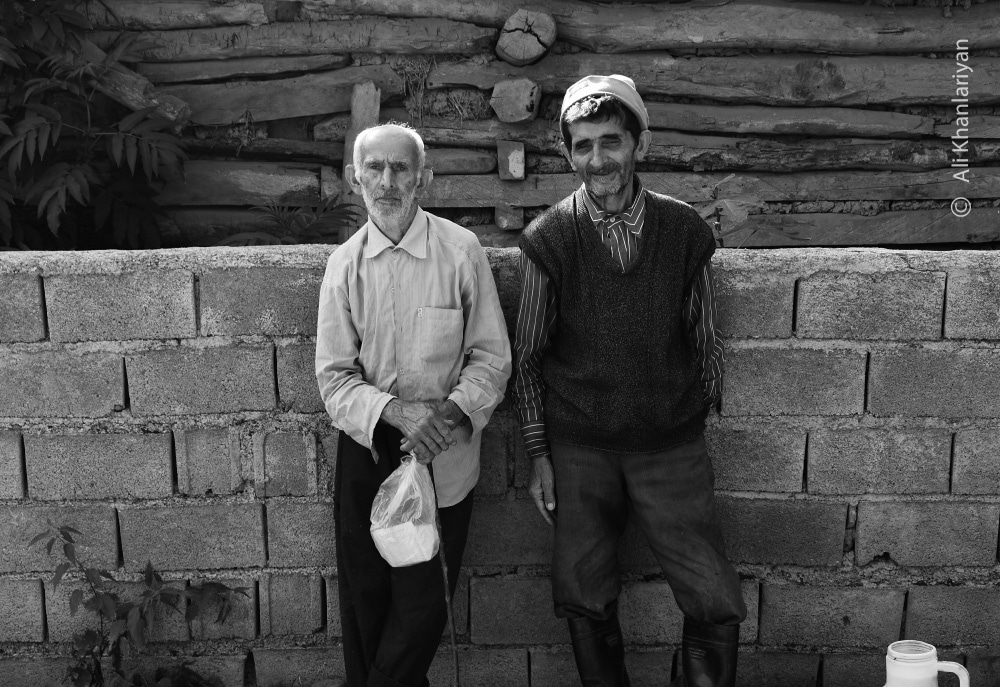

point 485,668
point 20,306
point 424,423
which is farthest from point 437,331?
point 20,306

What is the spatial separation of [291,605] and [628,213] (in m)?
1.72

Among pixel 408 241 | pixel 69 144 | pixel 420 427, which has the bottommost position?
pixel 420 427

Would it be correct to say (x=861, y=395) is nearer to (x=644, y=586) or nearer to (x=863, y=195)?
(x=644, y=586)

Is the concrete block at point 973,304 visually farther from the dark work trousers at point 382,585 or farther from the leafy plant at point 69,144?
the leafy plant at point 69,144

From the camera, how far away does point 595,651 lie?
290cm

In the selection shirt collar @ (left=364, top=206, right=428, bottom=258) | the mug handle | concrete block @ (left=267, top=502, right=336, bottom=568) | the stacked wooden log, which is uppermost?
the stacked wooden log

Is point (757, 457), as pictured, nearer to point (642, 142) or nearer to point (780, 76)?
point (642, 142)

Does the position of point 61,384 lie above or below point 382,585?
above

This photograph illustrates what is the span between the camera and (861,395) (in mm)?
3143

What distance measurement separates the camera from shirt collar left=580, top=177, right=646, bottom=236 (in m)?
2.76

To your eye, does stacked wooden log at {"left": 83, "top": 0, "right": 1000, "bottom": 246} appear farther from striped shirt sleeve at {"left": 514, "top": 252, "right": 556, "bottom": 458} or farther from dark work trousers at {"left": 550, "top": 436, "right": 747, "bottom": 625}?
dark work trousers at {"left": 550, "top": 436, "right": 747, "bottom": 625}

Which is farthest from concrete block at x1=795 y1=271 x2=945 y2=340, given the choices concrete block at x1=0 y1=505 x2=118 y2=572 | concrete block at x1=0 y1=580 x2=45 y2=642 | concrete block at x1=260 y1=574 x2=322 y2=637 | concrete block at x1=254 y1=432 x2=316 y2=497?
concrete block at x1=0 y1=580 x2=45 y2=642

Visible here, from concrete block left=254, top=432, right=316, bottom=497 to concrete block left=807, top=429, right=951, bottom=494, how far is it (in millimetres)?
1624

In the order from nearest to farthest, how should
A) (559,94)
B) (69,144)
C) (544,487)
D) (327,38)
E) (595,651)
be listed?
→ (595,651) → (544,487) → (69,144) → (327,38) → (559,94)
